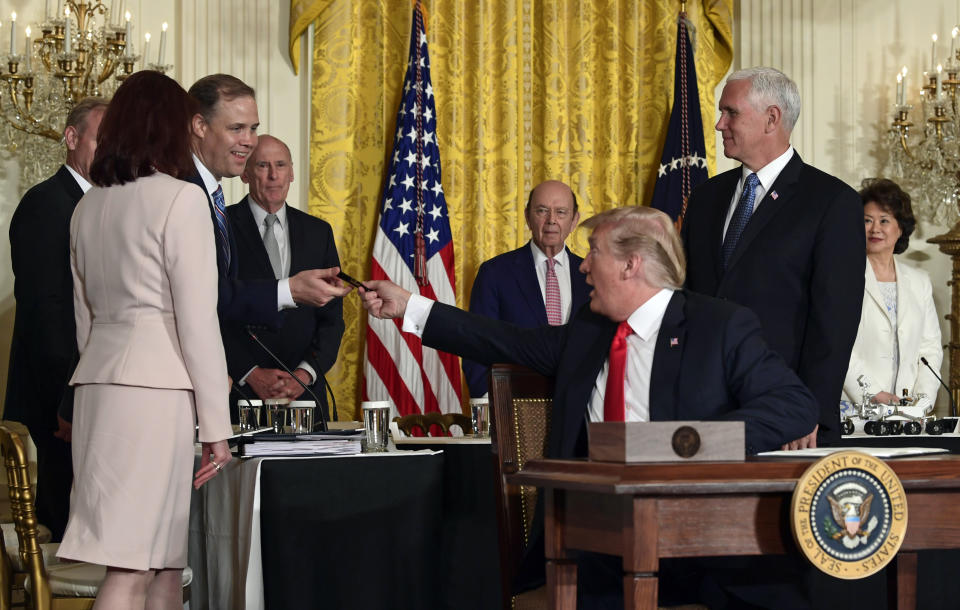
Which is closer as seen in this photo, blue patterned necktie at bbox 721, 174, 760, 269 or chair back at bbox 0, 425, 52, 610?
chair back at bbox 0, 425, 52, 610

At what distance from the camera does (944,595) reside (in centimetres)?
369

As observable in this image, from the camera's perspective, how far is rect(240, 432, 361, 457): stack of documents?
→ 3221 mm

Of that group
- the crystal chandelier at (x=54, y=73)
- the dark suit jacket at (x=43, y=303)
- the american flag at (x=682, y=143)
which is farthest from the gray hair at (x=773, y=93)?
the crystal chandelier at (x=54, y=73)

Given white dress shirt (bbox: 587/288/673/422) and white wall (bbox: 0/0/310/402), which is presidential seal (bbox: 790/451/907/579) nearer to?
white dress shirt (bbox: 587/288/673/422)

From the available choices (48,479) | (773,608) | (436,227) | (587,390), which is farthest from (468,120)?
(773,608)

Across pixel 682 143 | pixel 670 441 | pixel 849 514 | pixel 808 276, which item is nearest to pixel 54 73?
pixel 682 143

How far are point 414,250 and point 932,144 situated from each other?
295 centimetres

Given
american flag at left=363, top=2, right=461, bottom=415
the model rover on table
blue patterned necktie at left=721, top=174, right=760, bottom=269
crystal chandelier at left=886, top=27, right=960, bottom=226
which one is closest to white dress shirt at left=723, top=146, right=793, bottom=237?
blue patterned necktie at left=721, top=174, right=760, bottom=269

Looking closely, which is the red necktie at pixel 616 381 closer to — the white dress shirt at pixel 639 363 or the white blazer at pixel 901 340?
the white dress shirt at pixel 639 363

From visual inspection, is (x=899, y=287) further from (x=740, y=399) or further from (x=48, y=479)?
(x=48, y=479)

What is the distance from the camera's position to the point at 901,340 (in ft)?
17.7

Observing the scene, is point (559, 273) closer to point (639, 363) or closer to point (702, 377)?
point (639, 363)

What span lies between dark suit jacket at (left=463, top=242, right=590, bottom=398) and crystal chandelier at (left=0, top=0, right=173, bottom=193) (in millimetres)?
1822

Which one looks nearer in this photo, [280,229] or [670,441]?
[670,441]
